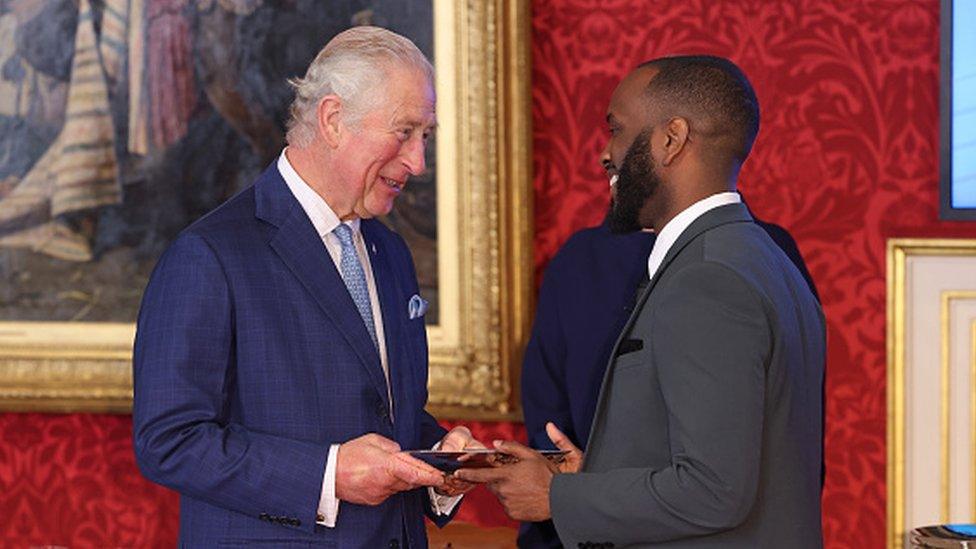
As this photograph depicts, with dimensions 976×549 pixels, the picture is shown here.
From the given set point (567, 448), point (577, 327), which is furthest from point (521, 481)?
point (577, 327)

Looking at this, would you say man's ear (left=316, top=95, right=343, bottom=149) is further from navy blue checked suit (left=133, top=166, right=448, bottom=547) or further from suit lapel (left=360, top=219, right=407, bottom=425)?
suit lapel (left=360, top=219, right=407, bottom=425)

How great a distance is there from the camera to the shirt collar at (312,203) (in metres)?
2.80

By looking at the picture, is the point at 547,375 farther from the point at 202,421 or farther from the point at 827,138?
the point at 202,421

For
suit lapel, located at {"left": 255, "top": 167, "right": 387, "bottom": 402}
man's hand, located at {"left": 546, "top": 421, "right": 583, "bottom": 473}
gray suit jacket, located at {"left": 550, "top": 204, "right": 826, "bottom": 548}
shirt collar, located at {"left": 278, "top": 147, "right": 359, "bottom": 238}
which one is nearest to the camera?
gray suit jacket, located at {"left": 550, "top": 204, "right": 826, "bottom": 548}

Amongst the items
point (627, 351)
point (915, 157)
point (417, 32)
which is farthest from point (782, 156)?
point (627, 351)

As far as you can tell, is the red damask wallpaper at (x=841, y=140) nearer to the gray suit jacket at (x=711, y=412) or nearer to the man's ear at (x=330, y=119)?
the man's ear at (x=330, y=119)

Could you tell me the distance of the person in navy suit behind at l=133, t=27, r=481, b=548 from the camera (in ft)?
8.39

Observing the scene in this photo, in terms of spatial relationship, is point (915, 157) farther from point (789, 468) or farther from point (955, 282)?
point (789, 468)

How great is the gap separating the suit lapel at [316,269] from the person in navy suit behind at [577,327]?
1.18 metres

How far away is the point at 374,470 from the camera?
8.41 ft

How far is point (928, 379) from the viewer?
14.4 feet

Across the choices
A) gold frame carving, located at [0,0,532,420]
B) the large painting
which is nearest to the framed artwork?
gold frame carving, located at [0,0,532,420]

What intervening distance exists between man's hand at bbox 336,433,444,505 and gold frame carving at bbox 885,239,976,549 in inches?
88.0

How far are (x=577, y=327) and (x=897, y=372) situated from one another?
44.7 inches
